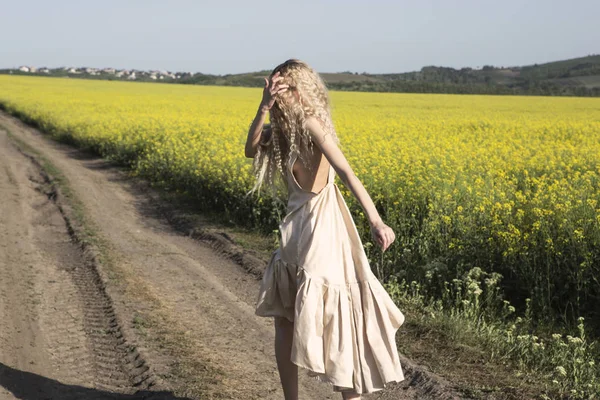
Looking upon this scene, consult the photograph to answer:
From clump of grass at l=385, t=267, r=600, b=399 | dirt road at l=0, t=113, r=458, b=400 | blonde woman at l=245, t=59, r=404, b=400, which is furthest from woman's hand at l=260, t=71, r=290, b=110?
clump of grass at l=385, t=267, r=600, b=399

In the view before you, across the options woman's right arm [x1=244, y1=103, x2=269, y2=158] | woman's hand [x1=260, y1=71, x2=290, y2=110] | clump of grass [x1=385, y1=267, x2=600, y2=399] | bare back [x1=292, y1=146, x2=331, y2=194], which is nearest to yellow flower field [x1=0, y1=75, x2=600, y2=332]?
clump of grass [x1=385, y1=267, x2=600, y2=399]

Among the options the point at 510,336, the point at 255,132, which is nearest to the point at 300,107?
the point at 255,132

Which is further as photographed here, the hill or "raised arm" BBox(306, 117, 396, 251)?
the hill

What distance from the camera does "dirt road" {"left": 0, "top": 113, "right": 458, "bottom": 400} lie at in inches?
185

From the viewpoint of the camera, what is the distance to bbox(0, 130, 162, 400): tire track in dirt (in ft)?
15.3

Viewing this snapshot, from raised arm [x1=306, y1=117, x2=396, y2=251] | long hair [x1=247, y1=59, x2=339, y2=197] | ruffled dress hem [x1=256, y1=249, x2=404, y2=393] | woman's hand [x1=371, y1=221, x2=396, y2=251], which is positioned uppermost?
long hair [x1=247, y1=59, x2=339, y2=197]

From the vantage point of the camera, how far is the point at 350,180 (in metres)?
Answer: 3.48

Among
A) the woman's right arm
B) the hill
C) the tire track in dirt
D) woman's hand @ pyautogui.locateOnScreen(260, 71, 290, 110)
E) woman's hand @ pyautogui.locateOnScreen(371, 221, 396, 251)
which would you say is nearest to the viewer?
woman's hand @ pyautogui.locateOnScreen(371, 221, 396, 251)

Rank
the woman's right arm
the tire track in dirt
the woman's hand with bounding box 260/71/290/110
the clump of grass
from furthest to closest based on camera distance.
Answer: the clump of grass, the tire track in dirt, the woman's right arm, the woman's hand with bounding box 260/71/290/110

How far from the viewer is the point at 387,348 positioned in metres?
3.62

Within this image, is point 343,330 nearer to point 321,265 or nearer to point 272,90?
point 321,265

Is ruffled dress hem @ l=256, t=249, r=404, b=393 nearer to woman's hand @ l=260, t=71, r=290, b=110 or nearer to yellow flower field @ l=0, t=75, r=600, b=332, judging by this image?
woman's hand @ l=260, t=71, r=290, b=110

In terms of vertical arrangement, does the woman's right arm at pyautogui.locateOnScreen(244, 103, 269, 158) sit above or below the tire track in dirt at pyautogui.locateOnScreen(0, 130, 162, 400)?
above

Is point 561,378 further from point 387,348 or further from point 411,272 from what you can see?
point 411,272
